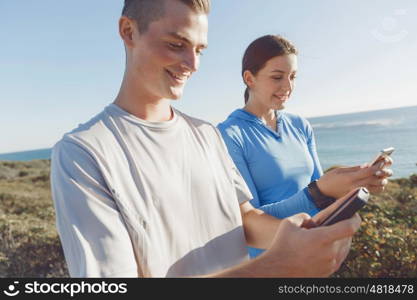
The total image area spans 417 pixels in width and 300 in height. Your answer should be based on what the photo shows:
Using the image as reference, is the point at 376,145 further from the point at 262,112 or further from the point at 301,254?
the point at 301,254

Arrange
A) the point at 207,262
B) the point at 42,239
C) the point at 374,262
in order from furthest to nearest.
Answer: the point at 42,239, the point at 374,262, the point at 207,262

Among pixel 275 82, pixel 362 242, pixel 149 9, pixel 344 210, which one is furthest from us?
pixel 362 242

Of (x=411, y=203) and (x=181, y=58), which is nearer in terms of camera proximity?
(x=181, y=58)

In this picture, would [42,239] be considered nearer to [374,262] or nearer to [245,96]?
[245,96]

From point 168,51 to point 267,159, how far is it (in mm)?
1402

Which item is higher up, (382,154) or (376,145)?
(382,154)

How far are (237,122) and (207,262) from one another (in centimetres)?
159

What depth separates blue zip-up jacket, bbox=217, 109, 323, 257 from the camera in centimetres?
262

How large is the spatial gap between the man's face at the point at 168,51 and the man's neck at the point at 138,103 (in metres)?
0.02

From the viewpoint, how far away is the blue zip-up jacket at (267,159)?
2615 mm

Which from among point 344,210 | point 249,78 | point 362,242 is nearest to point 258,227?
point 344,210

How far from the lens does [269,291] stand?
4.16 feet

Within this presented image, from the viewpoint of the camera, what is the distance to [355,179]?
86.4 inches

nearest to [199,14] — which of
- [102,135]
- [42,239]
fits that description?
[102,135]
